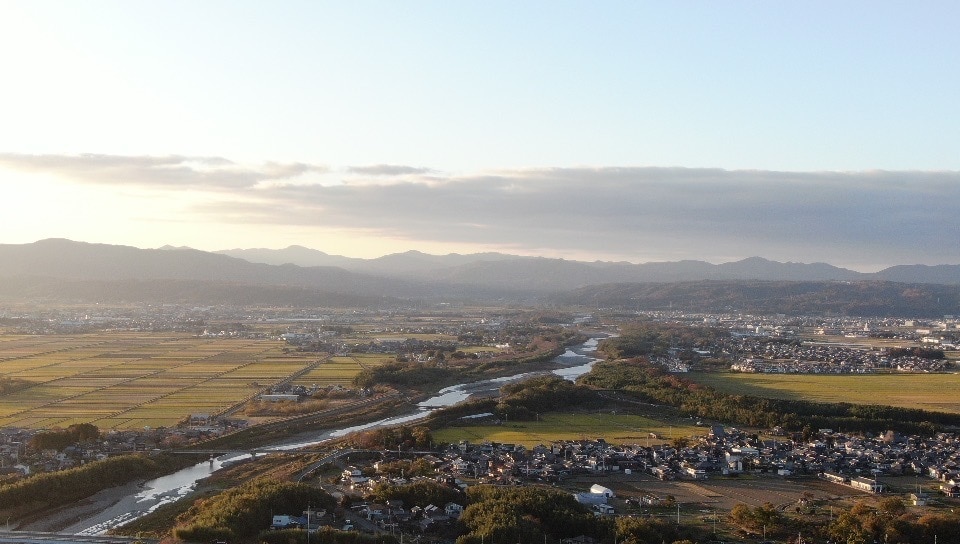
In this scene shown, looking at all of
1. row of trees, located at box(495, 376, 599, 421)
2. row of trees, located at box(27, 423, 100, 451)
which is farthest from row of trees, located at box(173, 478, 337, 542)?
row of trees, located at box(495, 376, 599, 421)

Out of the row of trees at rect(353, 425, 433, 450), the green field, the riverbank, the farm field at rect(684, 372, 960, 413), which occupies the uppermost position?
the row of trees at rect(353, 425, 433, 450)

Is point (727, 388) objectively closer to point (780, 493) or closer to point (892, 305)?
point (780, 493)

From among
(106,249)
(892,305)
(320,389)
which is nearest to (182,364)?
(320,389)

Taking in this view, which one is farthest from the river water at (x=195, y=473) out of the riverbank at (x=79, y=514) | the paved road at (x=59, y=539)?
the paved road at (x=59, y=539)

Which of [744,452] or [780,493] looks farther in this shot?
[744,452]

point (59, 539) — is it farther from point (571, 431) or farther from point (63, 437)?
point (571, 431)

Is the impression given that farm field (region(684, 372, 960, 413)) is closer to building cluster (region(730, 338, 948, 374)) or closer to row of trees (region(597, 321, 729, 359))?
building cluster (region(730, 338, 948, 374))

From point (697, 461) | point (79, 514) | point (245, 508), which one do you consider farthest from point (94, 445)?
point (697, 461)
